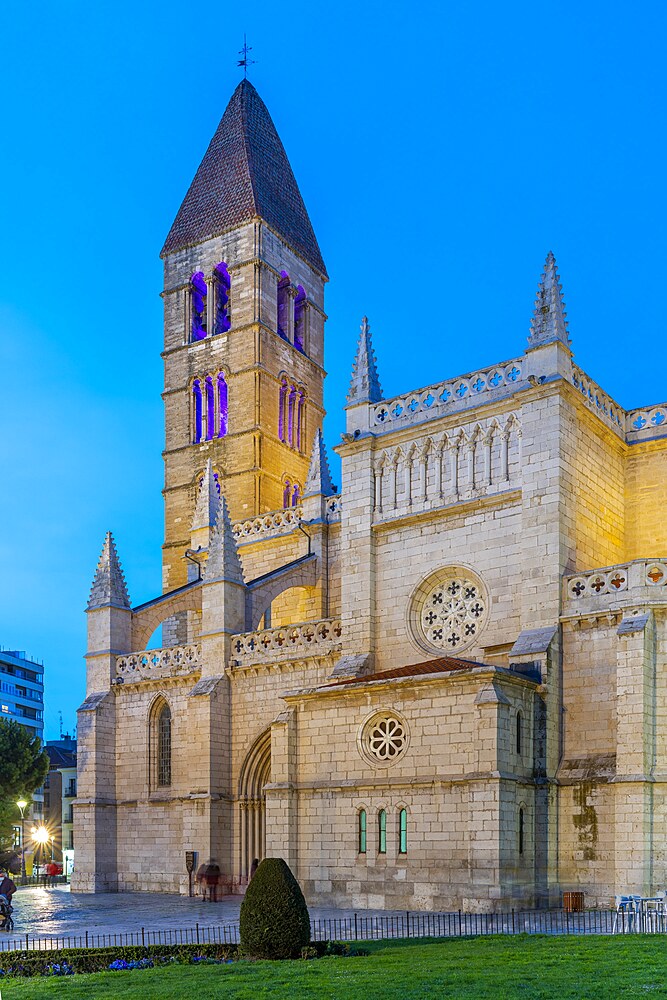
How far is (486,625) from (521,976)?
13560 mm

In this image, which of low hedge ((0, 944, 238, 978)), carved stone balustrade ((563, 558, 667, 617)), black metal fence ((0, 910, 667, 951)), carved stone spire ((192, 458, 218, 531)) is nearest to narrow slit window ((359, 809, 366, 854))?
black metal fence ((0, 910, 667, 951))

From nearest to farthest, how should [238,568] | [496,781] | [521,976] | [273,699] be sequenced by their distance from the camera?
[521,976], [496,781], [273,699], [238,568]

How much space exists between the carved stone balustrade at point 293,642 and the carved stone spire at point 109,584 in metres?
6.32

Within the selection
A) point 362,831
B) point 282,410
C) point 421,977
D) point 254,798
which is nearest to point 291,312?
point 282,410

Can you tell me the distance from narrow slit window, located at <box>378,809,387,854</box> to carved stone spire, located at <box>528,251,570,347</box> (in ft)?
38.3

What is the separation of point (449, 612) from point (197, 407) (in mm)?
23675

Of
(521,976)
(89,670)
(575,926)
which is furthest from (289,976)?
(89,670)

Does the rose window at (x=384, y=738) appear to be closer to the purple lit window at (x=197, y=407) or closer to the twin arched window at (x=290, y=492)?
the twin arched window at (x=290, y=492)

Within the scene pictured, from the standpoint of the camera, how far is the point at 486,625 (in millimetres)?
26078

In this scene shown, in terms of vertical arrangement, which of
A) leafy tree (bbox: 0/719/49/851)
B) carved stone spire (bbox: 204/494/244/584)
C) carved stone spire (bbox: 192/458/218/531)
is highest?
carved stone spire (bbox: 192/458/218/531)

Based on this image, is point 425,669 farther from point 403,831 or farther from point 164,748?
point 164,748

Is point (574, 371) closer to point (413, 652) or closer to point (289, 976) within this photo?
point (413, 652)

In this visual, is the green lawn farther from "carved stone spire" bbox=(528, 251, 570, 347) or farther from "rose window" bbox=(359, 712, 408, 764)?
"carved stone spire" bbox=(528, 251, 570, 347)

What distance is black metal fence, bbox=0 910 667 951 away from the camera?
1762 centimetres
